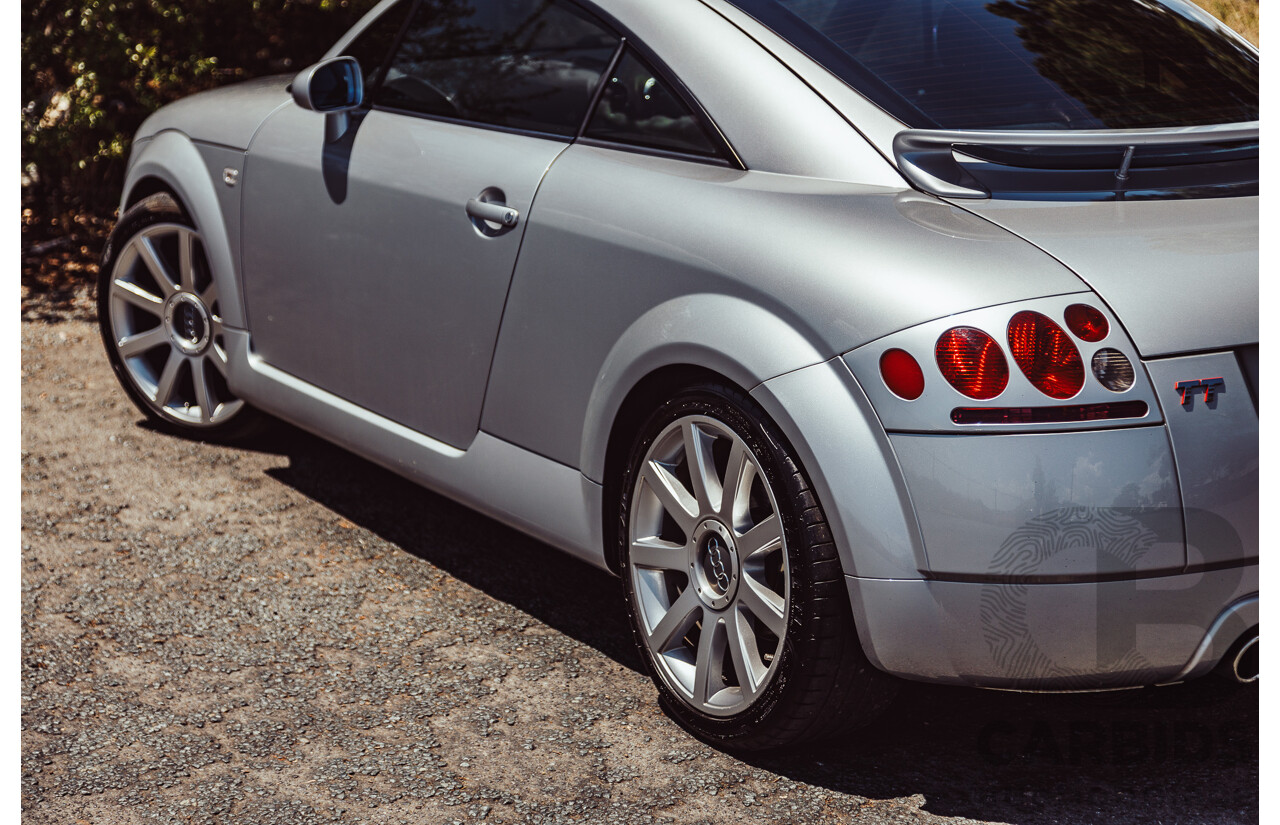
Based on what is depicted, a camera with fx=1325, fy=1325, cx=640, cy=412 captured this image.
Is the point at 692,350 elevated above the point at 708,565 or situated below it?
above

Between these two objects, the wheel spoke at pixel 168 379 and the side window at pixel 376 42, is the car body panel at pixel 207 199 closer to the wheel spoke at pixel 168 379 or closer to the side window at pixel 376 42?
the wheel spoke at pixel 168 379

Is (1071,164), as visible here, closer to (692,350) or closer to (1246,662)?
(692,350)

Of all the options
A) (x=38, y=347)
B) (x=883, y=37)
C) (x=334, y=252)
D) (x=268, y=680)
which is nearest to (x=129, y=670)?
(x=268, y=680)

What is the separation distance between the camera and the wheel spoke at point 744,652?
9.84ft

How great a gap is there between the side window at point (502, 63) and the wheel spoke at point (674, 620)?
4.13 feet

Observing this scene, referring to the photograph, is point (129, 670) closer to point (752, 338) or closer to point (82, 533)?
point (82, 533)

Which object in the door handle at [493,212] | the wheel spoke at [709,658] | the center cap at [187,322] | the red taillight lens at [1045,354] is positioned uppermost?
the door handle at [493,212]

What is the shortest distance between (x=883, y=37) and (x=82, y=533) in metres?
3.07

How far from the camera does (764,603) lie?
9.55 feet

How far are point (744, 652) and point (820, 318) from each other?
32.0 inches

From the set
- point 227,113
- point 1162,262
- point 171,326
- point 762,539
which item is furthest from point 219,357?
point 1162,262

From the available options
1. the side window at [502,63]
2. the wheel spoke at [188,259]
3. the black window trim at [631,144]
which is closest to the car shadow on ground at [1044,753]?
the black window trim at [631,144]

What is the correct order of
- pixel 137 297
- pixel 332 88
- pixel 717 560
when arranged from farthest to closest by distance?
pixel 137 297 → pixel 332 88 → pixel 717 560

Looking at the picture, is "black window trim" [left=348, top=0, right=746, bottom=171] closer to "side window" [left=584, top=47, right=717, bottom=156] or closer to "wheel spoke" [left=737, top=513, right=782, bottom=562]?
"side window" [left=584, top=47, right=717, bottom=156]
